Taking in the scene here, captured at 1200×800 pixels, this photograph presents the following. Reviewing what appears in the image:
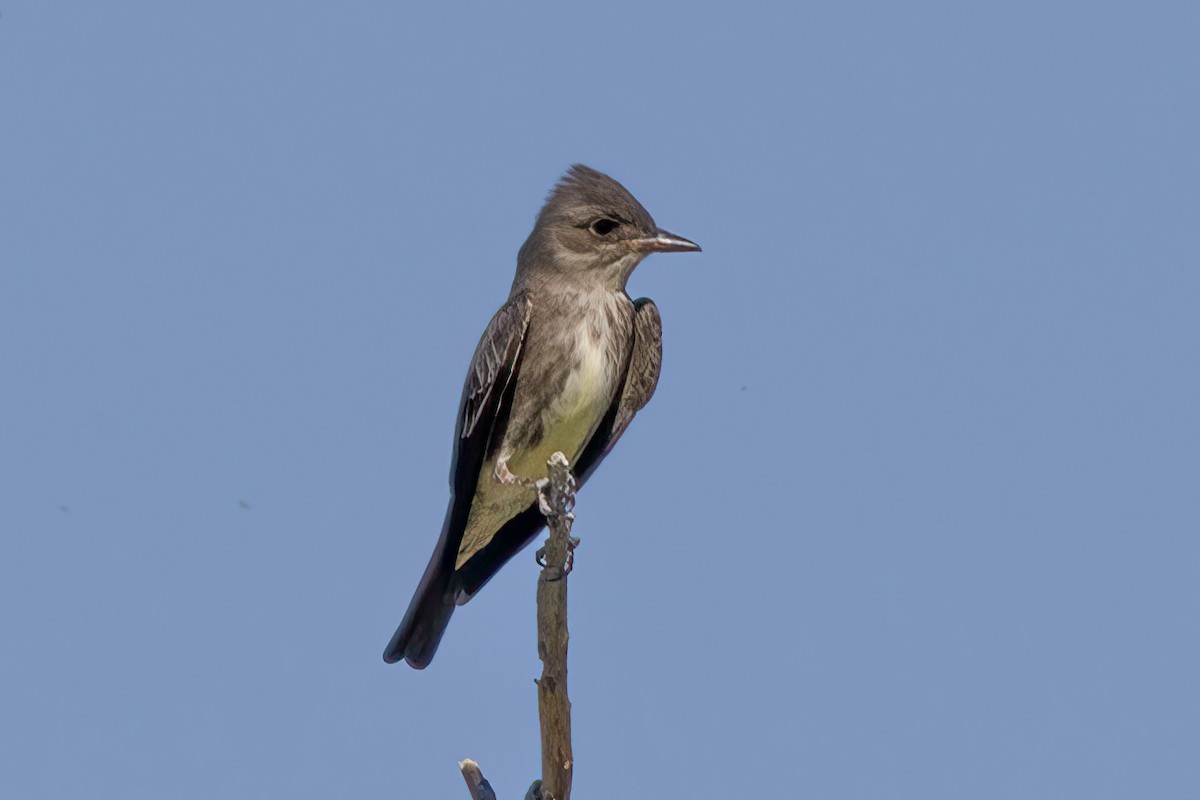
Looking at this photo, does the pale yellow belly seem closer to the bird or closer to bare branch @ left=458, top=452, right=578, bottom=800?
the bird

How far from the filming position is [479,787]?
5.98m

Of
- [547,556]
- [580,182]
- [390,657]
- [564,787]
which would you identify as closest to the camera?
[564,787]

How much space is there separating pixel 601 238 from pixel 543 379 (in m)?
0.85

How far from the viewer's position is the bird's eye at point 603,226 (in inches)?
301

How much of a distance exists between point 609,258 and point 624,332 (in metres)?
0.41

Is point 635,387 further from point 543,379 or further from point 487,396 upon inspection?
point 487,396

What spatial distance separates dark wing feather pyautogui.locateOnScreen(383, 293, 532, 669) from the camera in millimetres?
7352

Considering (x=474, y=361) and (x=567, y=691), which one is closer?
(x=567, y=691)

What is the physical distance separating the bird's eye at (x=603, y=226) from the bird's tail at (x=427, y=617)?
5.72 feet

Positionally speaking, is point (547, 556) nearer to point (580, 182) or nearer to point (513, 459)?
point (513, 459)

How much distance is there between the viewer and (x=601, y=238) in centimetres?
764

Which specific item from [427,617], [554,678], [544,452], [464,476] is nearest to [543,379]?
[544,452]

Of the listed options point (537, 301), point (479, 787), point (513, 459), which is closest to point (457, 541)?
point (513, 459)

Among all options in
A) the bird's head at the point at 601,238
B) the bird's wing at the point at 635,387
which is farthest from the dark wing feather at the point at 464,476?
the bird's wing at the point at 635,387
